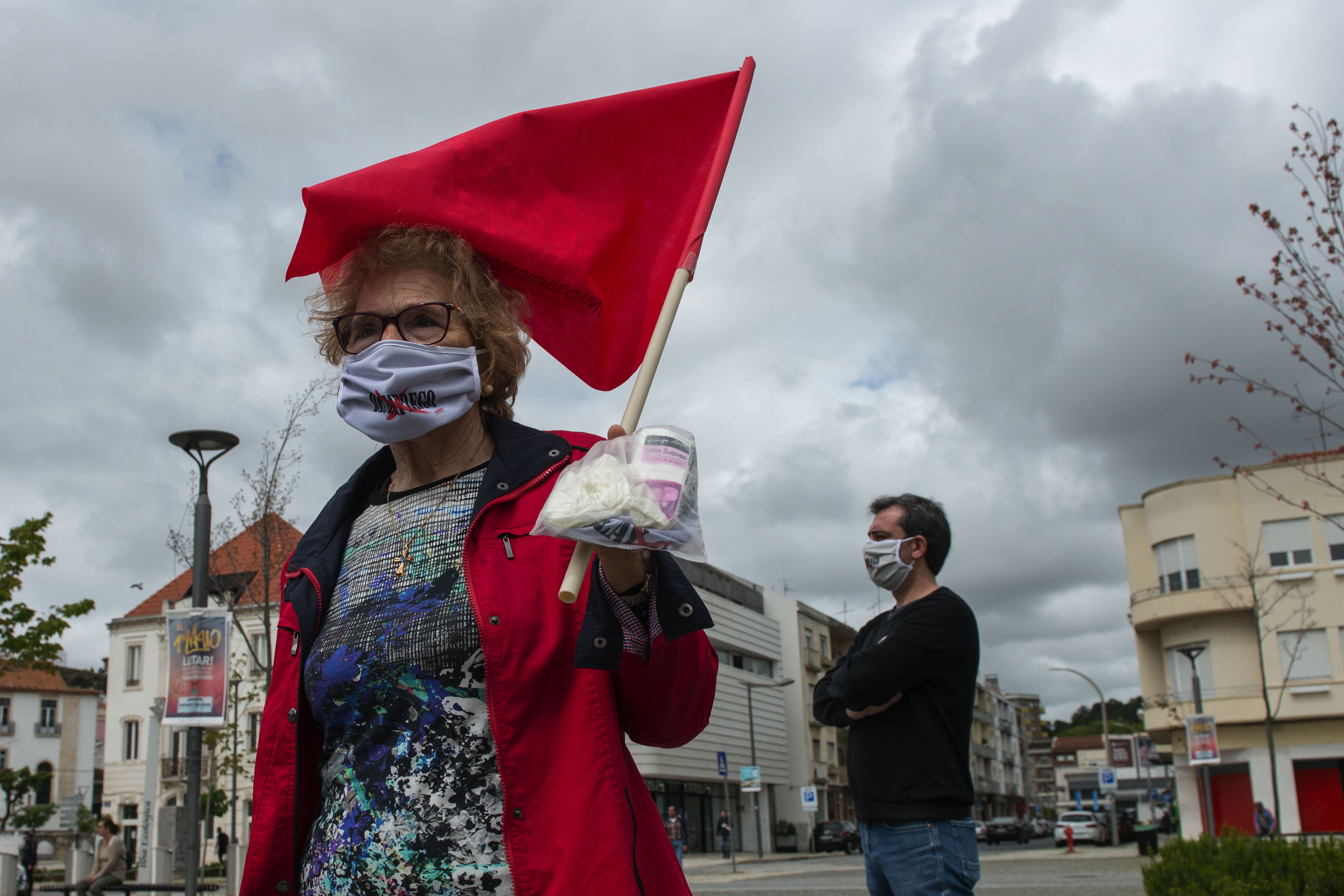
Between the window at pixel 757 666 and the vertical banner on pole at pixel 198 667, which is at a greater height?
the window at pixel 757 666

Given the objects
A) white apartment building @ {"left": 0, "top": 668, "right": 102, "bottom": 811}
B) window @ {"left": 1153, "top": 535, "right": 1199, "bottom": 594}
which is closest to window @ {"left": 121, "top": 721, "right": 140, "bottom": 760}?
white apartment building @ {"left": 0, "top": 668, "right": 102, "bottom": 811}

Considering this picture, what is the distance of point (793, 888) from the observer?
2061cm

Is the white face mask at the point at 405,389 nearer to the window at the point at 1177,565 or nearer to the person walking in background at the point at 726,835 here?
the person walking in background at the point at 726,835

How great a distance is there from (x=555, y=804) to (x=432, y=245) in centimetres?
114

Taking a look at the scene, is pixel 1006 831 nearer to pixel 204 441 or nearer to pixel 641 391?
pixel 204 441

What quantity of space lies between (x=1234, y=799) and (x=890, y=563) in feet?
144

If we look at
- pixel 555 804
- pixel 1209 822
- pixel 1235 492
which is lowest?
pixel 1209 822

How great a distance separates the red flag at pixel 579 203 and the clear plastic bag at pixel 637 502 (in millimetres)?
745

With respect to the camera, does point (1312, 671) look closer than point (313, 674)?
No

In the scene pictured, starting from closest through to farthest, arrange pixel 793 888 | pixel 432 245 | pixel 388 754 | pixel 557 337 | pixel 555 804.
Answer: pixel 555 804 < pixel 388 754 < pixel 432 245 < pixel 557 337 < pixel 793 888

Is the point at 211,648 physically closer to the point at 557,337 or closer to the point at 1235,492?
the point at 557,337

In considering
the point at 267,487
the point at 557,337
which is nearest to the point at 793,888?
the point at 267,487

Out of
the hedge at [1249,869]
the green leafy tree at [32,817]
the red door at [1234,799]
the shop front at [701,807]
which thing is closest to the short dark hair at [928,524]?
the hedge at [1249,869]

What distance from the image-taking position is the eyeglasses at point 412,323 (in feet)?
7.55
